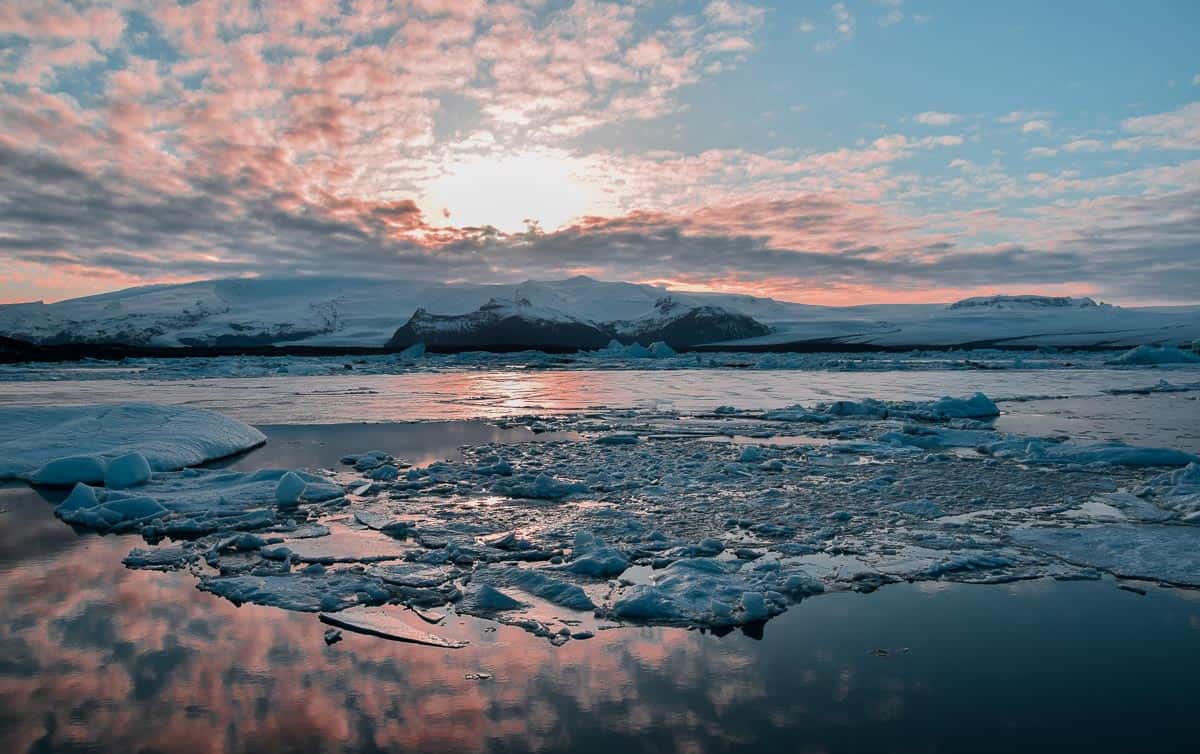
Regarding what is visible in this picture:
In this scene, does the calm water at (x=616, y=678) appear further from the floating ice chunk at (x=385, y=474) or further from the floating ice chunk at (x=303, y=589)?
the floating ice chunk at (x=385, y=474)

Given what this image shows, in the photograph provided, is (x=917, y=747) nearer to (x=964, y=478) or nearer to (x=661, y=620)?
(x=661, y=620)

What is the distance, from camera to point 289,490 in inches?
263

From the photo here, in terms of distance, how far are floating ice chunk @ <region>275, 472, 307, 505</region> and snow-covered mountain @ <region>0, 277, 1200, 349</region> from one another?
53.7m

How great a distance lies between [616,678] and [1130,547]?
377 centimetres

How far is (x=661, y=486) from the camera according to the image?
7.35 m

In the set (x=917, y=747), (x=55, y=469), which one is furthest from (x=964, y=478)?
(x=55, y=469)

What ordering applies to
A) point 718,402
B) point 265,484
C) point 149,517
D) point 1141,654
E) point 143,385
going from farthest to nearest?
1. point 143,385
2. point 718,402
3. point 265,484
4. point 149,517
5. point 1141,654

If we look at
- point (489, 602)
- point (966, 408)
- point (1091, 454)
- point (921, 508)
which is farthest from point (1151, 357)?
point (489, 602)

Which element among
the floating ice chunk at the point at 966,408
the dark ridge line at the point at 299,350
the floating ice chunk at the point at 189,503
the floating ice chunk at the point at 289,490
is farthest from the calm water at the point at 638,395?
the dark ridge line at the point at 299,350

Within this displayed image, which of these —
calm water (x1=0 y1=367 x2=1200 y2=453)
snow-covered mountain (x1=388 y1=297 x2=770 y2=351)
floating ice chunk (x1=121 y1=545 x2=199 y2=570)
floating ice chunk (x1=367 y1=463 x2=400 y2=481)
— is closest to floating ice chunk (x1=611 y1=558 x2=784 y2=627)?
floating ice chunk (x1=121 y1=545 x2=199 y2=570)

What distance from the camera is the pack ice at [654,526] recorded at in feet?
14.4

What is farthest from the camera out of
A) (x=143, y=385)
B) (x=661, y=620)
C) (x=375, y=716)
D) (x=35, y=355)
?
(x=35, y=355)

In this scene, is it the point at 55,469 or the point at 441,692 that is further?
the point at 55,469

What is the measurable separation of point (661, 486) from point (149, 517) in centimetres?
423
